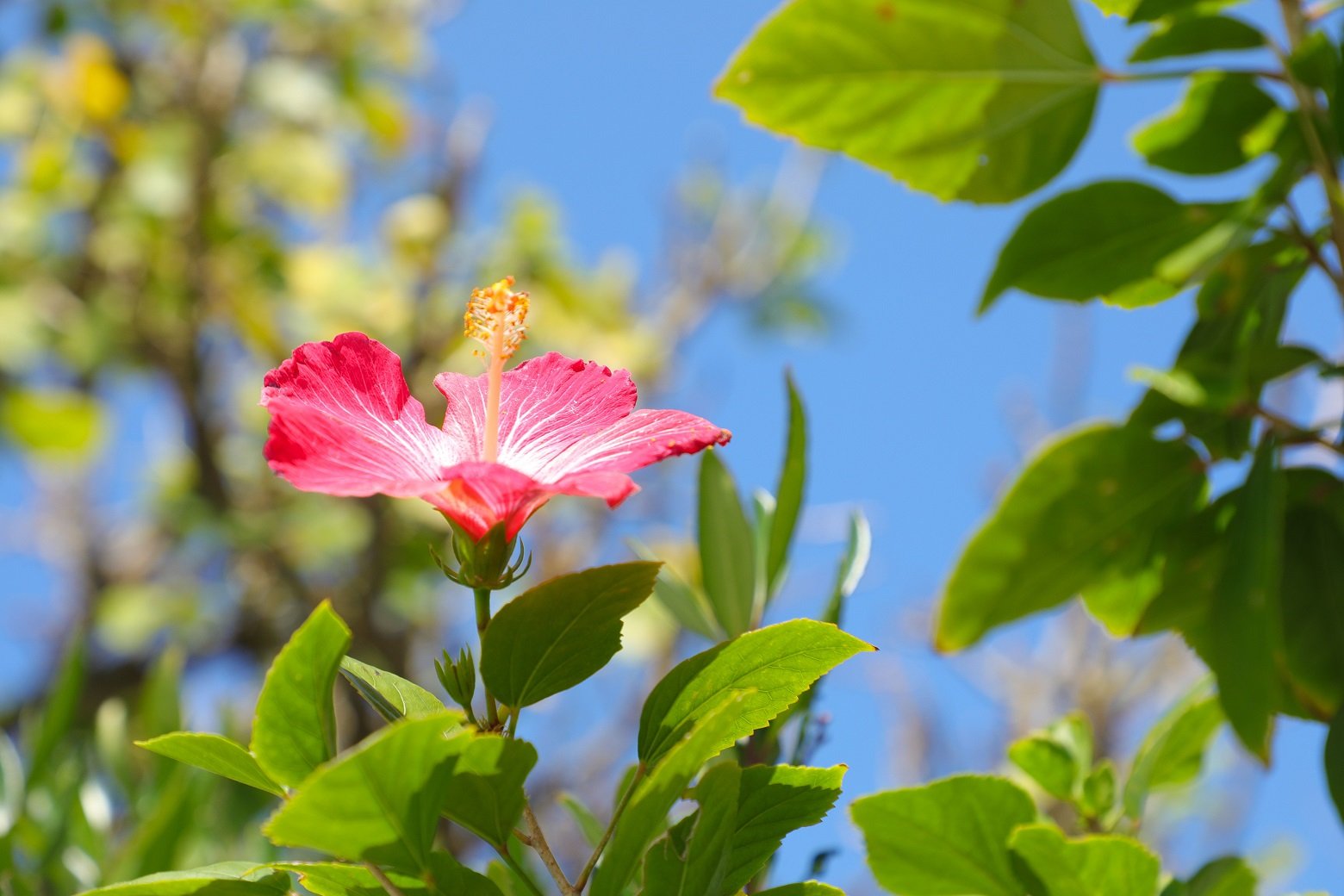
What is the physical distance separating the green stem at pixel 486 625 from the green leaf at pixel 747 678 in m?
0.06

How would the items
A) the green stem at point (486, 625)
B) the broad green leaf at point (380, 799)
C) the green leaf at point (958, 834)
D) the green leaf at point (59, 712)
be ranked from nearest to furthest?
the broad green leaf at point (380, 799), the green stem at point (486, 625), the green leaf at point (958, 834), the green leaf at point (59, 712)

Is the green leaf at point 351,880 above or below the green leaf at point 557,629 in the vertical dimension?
below

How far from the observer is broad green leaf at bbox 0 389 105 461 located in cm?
255

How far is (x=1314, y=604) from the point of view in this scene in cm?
78

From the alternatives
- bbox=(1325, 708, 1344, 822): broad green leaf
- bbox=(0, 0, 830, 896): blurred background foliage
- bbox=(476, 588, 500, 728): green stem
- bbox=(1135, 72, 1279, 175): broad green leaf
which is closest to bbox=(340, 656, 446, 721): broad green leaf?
bbox=(476, 588, 500, 728): green stem

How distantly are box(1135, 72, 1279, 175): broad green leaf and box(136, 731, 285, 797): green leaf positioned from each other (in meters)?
0.68

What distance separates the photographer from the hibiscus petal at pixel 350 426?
1.46 feet

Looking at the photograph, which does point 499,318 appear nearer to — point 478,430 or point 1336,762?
point 478,430

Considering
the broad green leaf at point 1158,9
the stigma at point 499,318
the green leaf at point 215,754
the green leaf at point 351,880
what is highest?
the broad green leaf at point 1158,9

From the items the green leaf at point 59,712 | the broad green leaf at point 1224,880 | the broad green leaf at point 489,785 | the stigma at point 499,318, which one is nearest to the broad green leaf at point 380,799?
the broad green leaf at point 489,785

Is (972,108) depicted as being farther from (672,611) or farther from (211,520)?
(211,520)

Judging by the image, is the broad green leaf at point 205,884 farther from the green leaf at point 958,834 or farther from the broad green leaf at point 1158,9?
the broad green leaf at point 1158,9

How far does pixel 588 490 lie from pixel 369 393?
0.14 m

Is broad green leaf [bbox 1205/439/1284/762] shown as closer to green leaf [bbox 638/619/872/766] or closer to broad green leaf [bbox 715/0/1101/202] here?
broad green leaf [bbox 715/0/1101/202]
